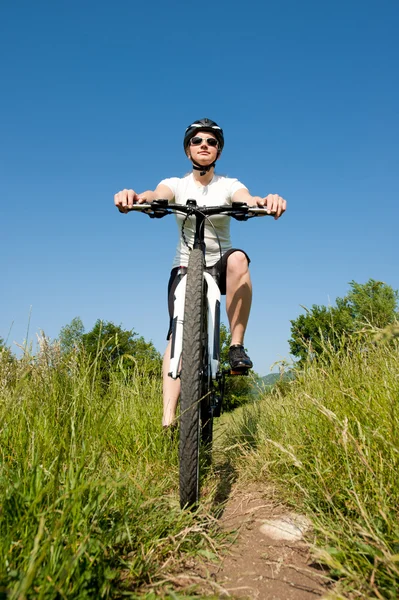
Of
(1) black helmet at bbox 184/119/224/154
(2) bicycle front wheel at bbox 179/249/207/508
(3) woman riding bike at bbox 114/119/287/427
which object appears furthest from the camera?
(1) black helmet at bbox 184/119/224/154

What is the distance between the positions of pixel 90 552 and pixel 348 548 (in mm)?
892

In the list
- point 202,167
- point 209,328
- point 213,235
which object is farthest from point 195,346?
point 202,167

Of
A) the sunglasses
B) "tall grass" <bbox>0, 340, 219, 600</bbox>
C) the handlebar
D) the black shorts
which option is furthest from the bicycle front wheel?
the sunglasses

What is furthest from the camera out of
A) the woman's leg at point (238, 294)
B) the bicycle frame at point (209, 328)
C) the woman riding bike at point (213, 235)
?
the woman's leg at point (238, 294)

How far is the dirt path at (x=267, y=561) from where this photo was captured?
4.96 ft

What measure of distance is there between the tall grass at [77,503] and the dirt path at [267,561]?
6.8 inches

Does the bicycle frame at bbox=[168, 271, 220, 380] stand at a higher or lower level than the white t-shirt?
lower

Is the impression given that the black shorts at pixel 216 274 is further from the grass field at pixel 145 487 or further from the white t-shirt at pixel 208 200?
the grass field at pixel 145 487

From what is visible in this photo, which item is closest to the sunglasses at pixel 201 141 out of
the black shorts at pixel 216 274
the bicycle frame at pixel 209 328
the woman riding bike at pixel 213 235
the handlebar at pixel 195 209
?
the woman riding bike at pixel 213 235

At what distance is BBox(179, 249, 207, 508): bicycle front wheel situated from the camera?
6.68 ft

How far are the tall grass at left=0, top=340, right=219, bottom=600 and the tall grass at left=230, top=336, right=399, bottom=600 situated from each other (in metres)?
0.57

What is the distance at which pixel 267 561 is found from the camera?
5.77 feet

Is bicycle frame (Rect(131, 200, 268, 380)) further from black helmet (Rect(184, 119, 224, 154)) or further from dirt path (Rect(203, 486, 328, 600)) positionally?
black helmet (Rect(184, 119, 224, 154))

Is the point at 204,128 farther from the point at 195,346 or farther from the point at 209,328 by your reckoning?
the point at 195,346
